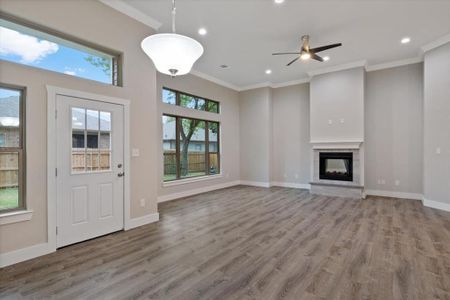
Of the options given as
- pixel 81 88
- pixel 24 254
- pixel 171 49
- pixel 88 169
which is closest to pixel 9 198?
pixel 24 254

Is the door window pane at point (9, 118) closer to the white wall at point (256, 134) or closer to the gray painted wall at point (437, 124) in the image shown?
the white wall at point (256, 134)

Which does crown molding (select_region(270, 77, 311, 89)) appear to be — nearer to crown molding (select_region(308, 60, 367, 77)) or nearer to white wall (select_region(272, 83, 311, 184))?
white wall (select_region(272, 83, 311, 184))

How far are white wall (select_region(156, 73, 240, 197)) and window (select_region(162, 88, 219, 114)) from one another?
14 centimetres

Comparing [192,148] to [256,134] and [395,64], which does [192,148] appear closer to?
[256,134]

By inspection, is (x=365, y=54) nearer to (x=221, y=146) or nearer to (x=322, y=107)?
(x=322, y=107)

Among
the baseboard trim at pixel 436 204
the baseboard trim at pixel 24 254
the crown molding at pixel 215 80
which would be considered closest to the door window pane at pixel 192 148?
the crown molding at pixel 215 80

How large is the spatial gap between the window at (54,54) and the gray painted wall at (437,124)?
255 inches

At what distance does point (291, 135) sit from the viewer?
778cm

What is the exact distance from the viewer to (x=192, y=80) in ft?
21.7

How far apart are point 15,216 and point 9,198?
9.8 inches

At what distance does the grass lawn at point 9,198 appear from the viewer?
2.66m

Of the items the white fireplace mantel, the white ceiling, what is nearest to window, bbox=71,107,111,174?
the white ceiling

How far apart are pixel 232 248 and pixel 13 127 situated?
3.09 metres

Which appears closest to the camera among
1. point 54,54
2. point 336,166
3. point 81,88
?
point 54,54
